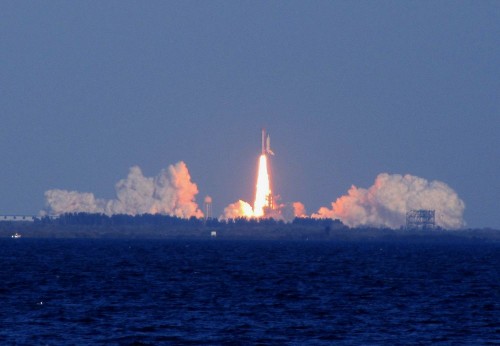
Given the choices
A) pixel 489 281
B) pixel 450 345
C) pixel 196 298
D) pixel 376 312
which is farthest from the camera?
pixel 489 281

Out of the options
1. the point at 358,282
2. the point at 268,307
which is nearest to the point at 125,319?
the point at 268,307

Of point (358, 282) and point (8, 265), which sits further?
point (8, 265)

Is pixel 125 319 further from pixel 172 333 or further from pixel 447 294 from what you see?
pixel 447 294

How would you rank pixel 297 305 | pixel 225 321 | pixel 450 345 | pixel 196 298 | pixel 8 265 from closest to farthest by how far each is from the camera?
pixel 450 345 < pixel 225 321 < pixel 297 305 < pixel 196 298 < pixel 8 265

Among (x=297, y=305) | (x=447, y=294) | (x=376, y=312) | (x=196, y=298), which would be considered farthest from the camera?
(x=447, y=294)

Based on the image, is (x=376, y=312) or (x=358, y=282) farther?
(x=358, y=282)

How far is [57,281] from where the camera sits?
408ft

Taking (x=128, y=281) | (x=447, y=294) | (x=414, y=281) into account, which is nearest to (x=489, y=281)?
(x=414, y=281)

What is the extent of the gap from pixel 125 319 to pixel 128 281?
4465cm

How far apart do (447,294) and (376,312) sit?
23.5 m

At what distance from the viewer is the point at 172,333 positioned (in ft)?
239

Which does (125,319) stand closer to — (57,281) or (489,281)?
(57,281)

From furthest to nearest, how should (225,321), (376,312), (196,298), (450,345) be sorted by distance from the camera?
(196,298), (376,312), (225,321), (450,345)

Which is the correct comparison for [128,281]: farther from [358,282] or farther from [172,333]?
[172,333]
